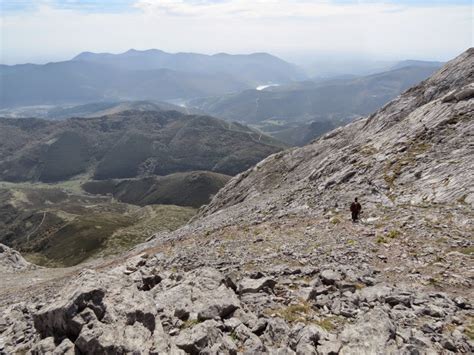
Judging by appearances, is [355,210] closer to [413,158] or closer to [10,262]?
[413,158]

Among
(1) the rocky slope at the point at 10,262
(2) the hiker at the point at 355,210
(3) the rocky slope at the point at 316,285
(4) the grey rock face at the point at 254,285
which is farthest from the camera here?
(1) the rocky slope at the point at 10,262

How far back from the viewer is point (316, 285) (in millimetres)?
19828

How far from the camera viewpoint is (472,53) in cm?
5734

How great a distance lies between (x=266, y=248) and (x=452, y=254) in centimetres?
1256

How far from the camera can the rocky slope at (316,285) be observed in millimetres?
15180

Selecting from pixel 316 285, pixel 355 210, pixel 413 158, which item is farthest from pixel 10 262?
pixel 413 158

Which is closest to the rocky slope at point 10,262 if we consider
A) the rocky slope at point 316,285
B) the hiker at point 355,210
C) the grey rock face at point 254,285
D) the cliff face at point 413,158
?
the rocky slope at point 316,285

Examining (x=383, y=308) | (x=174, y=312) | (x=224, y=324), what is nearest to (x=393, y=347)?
(x=383, y=308)

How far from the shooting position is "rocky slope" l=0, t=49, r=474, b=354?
15180 mm

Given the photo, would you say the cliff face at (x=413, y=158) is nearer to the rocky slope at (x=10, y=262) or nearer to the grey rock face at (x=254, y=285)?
the grey rock face at (x=254, y=285)

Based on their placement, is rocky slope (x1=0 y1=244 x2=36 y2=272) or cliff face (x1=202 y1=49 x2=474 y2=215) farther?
rocky slope (x1=0 y1=244 x2=36 y2=272)

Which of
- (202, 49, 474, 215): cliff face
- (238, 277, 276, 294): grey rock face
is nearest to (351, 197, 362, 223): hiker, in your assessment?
(202, 49, 474, 215): cliff face

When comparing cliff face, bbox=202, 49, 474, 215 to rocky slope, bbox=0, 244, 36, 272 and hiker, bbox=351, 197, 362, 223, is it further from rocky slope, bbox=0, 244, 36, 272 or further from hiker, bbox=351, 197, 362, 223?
rocky slope, bbox=0, 244, 36, 272

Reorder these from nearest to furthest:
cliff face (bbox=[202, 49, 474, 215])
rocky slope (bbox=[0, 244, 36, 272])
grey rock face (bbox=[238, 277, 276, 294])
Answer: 1. grey rock face (bbox=[238, 277, 276, 294])
2. cliff face (bbox=[202, 49, 474, 215])
3. rocky slope (bbox=[0, 244, 36, 272])
